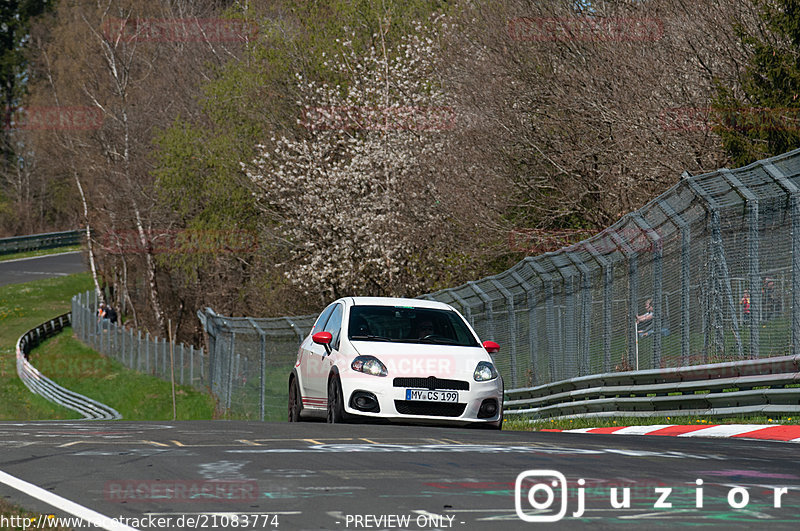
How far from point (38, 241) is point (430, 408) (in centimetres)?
7980

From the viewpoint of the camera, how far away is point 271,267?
44.8 metres

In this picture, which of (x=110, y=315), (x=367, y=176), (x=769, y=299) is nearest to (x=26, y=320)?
(x=110, y=315)

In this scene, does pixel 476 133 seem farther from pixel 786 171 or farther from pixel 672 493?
pixel 672 493

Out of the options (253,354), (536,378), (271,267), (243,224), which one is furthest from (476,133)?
(243,224)

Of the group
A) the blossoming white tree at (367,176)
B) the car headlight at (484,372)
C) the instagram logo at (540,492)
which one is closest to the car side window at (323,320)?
the car headlight at (484,372)

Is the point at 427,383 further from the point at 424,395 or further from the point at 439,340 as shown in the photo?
the point at 439,340

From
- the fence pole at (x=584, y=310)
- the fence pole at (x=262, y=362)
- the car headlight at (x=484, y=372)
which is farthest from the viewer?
the fence pole at (x=262, y=362)

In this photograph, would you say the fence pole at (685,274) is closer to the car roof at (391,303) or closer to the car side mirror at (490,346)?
the car side mirror at (490,346)

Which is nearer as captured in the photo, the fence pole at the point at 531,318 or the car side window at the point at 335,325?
the car side window at the point at 335,325

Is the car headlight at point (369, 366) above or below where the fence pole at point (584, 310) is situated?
below

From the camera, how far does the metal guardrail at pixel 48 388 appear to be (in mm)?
41141

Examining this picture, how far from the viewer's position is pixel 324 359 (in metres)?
14.5

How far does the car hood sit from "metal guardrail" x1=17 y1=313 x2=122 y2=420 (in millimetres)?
26153

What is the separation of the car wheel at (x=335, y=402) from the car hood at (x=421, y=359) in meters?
0.47
